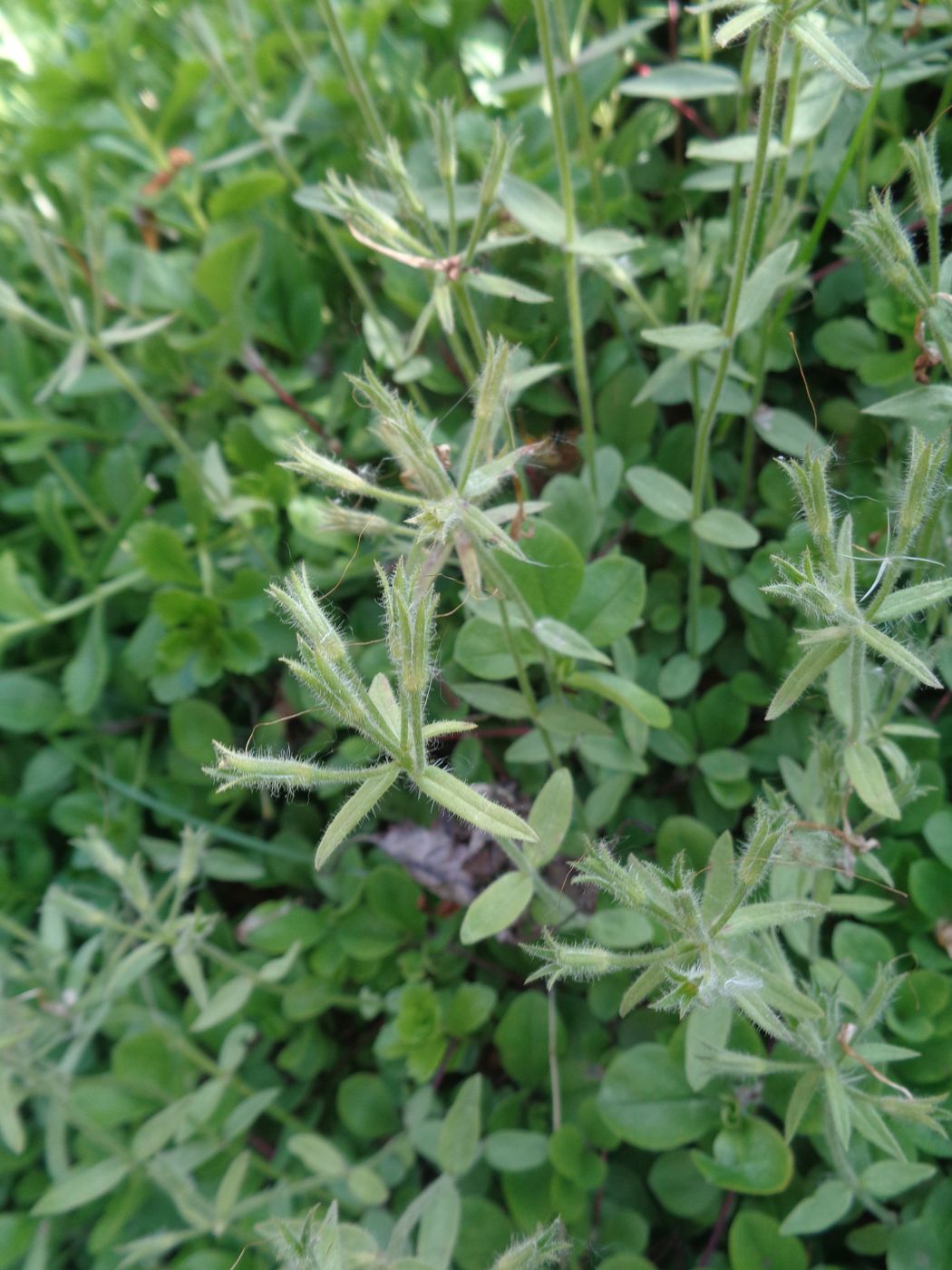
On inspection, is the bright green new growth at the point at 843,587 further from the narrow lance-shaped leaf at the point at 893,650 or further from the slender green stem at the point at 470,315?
the slender green stem at the point at 470,315

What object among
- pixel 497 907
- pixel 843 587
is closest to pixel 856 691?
pixel 843 587

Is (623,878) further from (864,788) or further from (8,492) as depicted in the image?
(8,492)

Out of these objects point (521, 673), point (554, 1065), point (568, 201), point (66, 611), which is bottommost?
point (554, 1065)

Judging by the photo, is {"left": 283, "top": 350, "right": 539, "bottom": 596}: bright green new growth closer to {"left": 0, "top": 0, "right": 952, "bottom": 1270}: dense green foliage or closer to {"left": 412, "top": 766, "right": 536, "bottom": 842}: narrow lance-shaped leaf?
{"left": 0, "top": 0, "right": 952, "bottom": 1270}: dense green foliage

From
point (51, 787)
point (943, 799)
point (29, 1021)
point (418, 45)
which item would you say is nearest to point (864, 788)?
point (943, 799)

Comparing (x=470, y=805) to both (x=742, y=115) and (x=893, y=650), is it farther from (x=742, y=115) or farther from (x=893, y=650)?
(x=742, y=115)

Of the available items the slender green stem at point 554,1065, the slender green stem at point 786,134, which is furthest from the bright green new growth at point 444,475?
the slender green stem at point 554,1065
